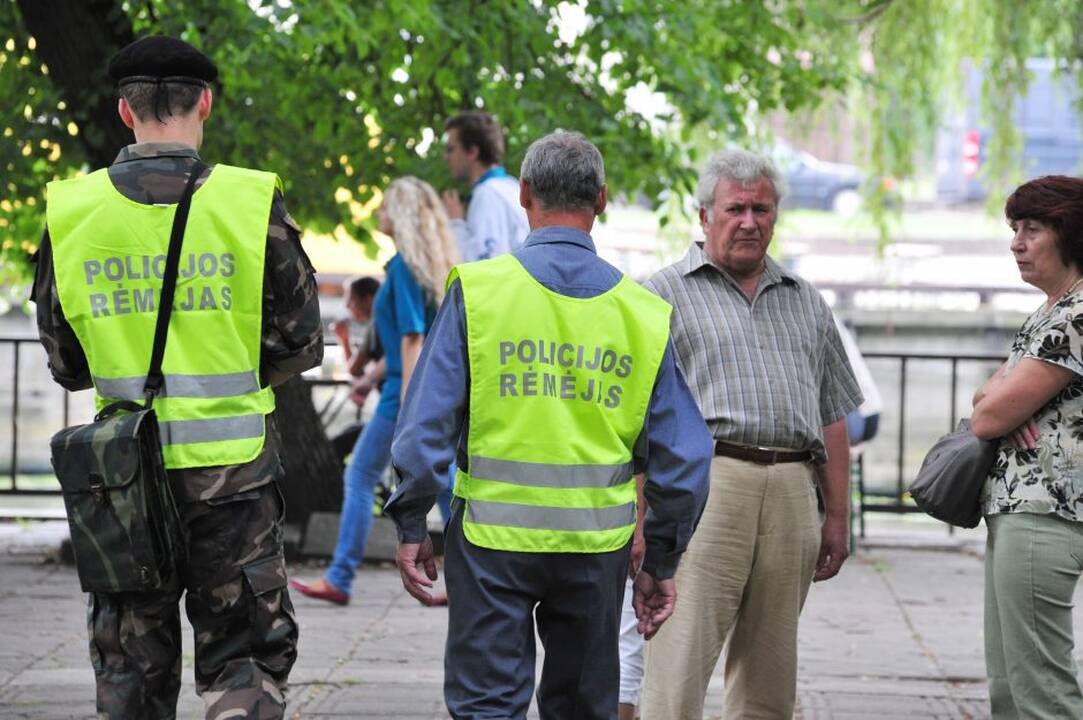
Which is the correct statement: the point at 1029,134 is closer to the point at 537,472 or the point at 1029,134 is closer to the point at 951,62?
the point at 951,62

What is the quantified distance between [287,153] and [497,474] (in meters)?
6.79

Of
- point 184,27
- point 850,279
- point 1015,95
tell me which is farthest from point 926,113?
point 850,279

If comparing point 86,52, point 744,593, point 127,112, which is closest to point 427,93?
point 86,52

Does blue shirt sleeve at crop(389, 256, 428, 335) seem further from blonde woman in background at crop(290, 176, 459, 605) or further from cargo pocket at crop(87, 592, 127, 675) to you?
cargo pocket at crop(87, 592, 127, 675)

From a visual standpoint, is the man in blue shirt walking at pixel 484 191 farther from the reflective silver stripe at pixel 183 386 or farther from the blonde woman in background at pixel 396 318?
the reflective silver stripe at pixel 183 386

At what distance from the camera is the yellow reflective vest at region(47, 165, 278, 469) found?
4098 millimetres

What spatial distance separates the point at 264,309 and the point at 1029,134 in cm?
2490

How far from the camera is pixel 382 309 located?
26.3ft

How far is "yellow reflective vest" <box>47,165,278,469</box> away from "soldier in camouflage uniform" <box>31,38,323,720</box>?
0.05 m

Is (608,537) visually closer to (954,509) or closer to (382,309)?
(954,509)

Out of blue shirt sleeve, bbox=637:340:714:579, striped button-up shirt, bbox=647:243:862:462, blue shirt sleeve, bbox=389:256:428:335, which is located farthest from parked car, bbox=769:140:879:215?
blue shirt sleeve, bbox=637:340:714:579

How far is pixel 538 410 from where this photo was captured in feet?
12.6

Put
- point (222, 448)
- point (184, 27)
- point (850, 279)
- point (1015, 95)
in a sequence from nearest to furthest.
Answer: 1. point (222, 448)
2. point (184, 27)
3. point (1015, 95)
4. point (850, 279)

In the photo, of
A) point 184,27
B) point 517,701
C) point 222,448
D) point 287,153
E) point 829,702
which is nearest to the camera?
point 517,701
